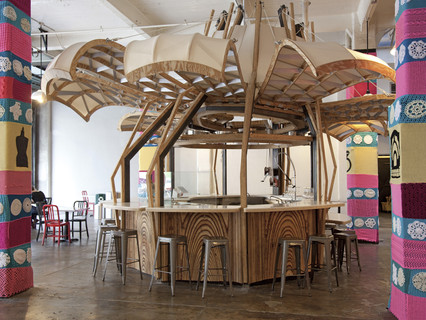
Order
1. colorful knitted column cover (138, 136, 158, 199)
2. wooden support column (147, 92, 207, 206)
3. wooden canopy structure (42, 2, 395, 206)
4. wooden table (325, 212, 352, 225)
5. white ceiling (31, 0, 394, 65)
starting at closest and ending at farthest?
wooden canopy structure (42, 2, 395, 206)
wooden support column (147, 92, 207, 206)
wooden table (325, 212, 352, 225)
white ceiling (31, 0, 394, 65)
colorful knitted column cover (138, 136, 158, 199)

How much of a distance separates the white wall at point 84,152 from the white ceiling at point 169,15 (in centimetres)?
534

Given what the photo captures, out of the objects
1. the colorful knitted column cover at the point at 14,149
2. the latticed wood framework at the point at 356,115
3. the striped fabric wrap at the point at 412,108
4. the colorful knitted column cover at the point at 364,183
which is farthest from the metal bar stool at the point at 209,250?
the colorful knitted column cover at the point at 364,183

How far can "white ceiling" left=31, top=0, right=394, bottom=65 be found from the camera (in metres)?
11.0

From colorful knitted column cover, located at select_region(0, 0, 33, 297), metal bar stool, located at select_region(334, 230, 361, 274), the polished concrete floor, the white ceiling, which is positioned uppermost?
the white ceiling

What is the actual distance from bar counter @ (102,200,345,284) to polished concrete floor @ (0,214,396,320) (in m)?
0.29

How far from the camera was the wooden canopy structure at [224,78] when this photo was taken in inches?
191

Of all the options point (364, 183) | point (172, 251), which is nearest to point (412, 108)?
point (172, 251)

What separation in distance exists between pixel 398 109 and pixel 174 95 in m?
3.87

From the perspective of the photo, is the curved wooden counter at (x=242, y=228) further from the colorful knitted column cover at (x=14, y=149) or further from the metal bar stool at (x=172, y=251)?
the colorful knitted column cover at (x=14, y=149)

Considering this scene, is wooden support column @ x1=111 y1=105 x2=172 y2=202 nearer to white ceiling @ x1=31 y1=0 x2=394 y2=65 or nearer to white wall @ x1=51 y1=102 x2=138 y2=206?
white ceiling @ x1=31 y1=0 x2=394 y2=65

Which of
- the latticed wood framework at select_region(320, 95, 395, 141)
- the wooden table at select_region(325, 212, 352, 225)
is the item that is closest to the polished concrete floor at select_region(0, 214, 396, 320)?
the wooden table at select_region(325, 212, 352, 225)

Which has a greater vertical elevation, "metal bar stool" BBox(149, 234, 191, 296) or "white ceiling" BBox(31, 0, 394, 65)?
"white ceiling" BBox(31, 0, 394, 65)

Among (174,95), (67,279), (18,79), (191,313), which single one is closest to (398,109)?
(191,313)

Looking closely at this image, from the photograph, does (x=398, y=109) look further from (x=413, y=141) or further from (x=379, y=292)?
(x=379, y=292)
